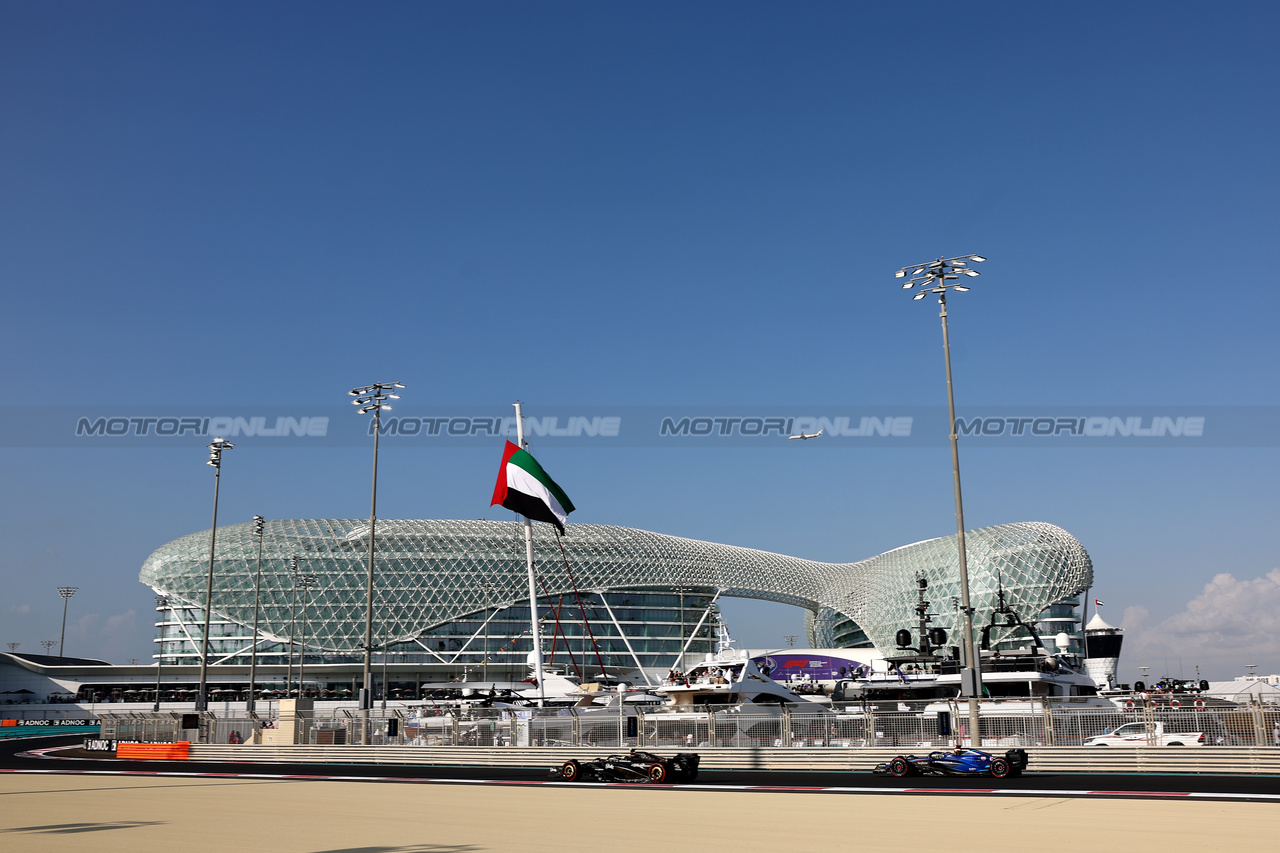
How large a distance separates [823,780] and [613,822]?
916cm

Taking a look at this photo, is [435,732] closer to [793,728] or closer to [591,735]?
[591,735]

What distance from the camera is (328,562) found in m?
116

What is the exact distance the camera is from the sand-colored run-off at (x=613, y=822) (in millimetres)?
13805

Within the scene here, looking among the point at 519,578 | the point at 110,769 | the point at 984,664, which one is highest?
the point at 519,578

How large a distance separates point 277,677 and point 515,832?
110m

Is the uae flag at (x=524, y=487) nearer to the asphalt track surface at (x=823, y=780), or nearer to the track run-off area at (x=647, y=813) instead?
the asphalt track surface at (x=823, y=780)

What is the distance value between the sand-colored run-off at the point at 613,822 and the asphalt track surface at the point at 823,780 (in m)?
1.23

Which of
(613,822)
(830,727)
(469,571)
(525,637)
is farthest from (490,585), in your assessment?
(613,822)

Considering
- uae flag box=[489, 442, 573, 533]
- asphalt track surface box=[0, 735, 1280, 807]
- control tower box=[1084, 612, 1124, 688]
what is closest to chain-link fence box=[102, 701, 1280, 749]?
asphalt track surface box=[0, 735, 1280, 807]

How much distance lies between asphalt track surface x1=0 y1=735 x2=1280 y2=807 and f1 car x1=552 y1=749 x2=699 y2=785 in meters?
0.47

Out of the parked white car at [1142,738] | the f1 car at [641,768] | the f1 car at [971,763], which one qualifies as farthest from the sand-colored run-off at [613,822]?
the parked white car at [1142,738]

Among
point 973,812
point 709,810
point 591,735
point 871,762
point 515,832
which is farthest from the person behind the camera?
point 591,735

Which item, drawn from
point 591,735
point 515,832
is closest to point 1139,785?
point 515,832

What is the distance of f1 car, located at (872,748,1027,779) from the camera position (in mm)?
22656
